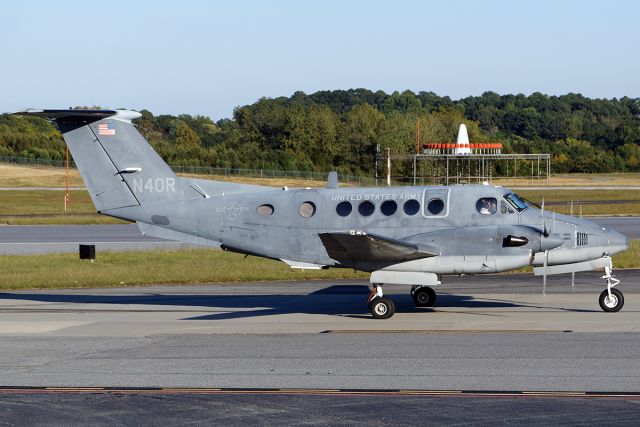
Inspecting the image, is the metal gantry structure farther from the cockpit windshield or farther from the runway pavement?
the cockpit windshield

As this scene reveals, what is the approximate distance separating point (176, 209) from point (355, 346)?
7.03 metres

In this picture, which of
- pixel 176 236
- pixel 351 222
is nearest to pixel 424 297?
pixel 351 222

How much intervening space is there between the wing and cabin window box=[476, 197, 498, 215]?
1.38 m

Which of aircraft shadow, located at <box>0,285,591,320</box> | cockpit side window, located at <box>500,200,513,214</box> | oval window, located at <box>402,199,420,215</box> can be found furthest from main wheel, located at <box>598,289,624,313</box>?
oval window, located at <box>402,199,420,215</box>

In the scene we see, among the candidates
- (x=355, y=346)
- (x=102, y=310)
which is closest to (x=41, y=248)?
(x=102, y=310)

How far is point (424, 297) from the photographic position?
22203 mm

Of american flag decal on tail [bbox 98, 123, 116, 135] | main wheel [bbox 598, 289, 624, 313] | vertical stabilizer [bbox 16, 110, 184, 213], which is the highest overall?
american flag decal on tail [bbox 98, 123, 116, 135]

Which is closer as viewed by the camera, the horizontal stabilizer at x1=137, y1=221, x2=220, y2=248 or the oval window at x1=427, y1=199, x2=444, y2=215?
the oval window at x1=427, y1=199, x2=444, y2=215

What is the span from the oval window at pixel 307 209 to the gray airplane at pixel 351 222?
0.9 inches

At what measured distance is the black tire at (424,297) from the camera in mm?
22156

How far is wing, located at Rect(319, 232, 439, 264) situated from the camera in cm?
1961

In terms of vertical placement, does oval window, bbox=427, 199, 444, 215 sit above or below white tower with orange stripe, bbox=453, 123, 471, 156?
below

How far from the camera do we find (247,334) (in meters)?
18.4

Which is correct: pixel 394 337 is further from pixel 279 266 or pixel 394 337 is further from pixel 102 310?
pixel 279 266
